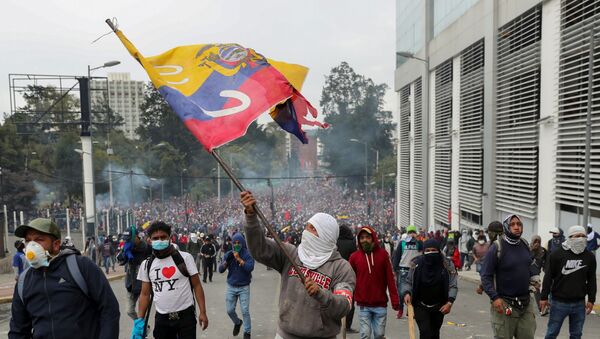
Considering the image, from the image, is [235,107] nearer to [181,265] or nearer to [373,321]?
[181,265]

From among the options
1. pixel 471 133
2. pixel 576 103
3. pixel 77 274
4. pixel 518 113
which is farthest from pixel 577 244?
pixel 471 133

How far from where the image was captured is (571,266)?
6336mm

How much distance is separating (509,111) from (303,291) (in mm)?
20072

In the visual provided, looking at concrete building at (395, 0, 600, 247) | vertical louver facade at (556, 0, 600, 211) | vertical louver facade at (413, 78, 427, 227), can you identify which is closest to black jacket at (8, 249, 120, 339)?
concrete building at (395, 0, 600, 247)

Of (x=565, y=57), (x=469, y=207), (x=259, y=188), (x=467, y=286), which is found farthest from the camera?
(x=259, y=188)

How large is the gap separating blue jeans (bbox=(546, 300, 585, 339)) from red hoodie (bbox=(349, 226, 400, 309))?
1.65 meters

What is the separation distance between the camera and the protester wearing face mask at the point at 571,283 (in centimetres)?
629

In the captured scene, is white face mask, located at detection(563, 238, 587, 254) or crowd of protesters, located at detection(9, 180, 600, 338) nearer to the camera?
crowd of protesters, located at detection(9, 180, 600, 338)

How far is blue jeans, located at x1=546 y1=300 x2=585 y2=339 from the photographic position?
6.31 m

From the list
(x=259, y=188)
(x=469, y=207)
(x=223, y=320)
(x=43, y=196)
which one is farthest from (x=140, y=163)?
(x=223, y=320)

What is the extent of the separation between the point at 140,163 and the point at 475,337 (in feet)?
224

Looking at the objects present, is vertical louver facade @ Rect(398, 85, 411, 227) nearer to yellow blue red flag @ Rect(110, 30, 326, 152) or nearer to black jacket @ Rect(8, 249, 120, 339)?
yellow blue red flag @ Rect(110, 30, 326, 152)

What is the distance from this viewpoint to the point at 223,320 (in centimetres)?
969

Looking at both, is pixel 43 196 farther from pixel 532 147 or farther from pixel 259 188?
pixel 532 147
